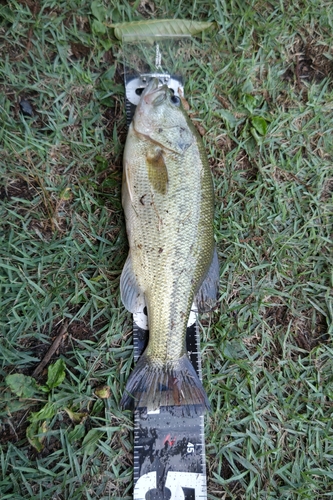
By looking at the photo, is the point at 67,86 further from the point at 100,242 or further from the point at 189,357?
the point at 189,357

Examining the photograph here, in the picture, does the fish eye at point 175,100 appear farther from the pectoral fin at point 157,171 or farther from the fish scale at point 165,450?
the fish scale at point 165,450

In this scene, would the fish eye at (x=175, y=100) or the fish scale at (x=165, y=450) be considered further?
the fish eye at (x=175, y=100)

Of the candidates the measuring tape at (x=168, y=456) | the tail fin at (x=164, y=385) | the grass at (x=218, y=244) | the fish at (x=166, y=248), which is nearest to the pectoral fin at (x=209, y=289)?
the fish at (x=166, y=248)

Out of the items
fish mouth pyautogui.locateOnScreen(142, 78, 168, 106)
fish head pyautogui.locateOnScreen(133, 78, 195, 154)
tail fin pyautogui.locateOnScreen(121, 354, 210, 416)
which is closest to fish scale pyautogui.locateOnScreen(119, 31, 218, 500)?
tail fin pyautogui.locateOnScreen(121, 354, 210, 416)

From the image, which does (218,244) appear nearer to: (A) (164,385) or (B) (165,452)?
(A) (164,385)

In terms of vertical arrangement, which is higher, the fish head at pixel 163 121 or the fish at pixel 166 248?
the fish head at pixel 163 121

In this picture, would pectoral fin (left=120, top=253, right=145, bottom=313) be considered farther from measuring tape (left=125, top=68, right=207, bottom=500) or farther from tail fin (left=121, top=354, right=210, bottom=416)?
tail fin (left=121, top=354, right=210, bottom=416)

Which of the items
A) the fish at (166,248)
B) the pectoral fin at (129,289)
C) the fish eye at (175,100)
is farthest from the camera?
the fish eye at (175,100)
